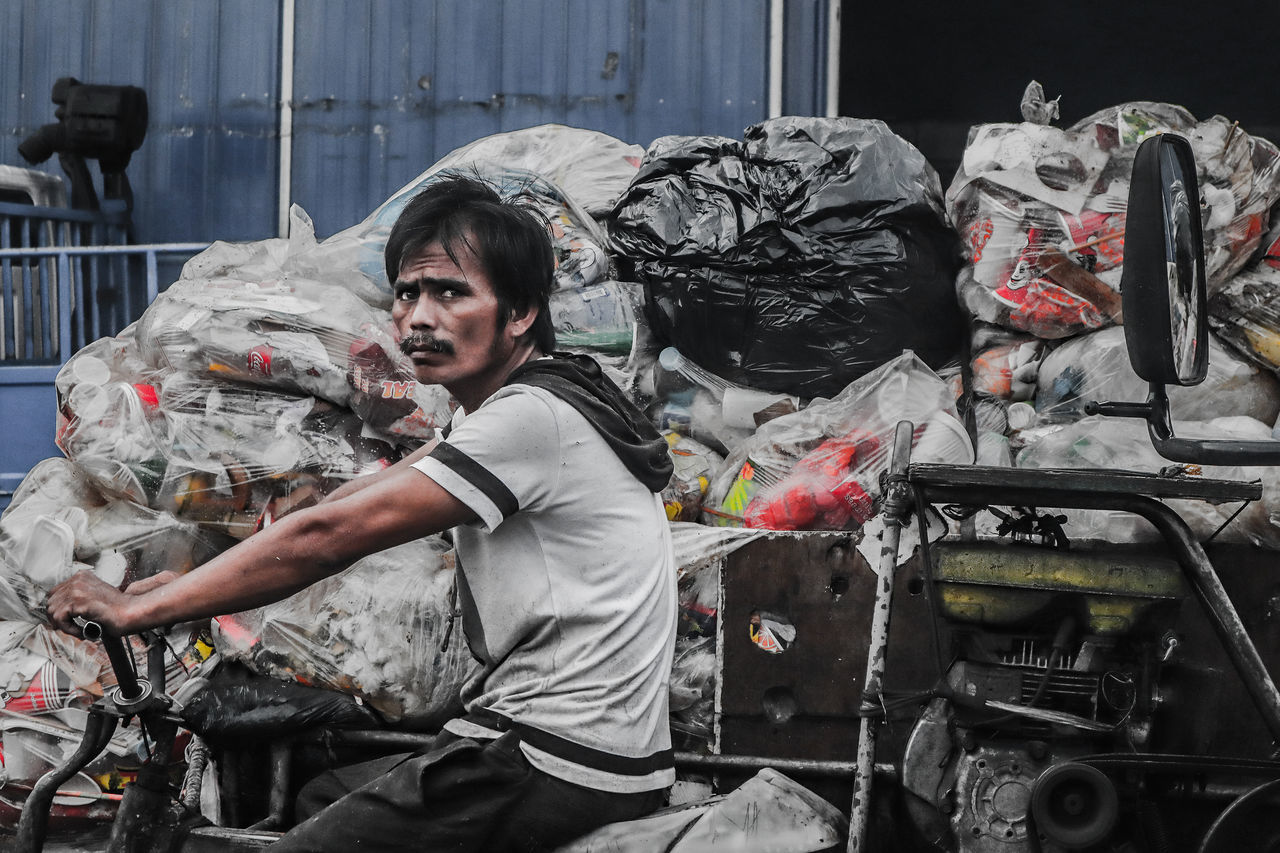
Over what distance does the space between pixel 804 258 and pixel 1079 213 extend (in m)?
0.69

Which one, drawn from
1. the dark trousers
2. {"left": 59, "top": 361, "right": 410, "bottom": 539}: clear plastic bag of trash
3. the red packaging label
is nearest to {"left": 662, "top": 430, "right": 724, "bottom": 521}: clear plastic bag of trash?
{"left": 59, "top": 361, "right": 410, "bottom": 539}: clear plastic bag of trash

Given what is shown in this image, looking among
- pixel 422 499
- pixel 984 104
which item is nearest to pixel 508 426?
pixel 422 499

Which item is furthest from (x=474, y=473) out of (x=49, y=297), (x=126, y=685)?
(x=49, y=297)

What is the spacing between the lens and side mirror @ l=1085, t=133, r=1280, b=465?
1.71 m

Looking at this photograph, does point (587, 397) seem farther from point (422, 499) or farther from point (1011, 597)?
point (1011, 597)

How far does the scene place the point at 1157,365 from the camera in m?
1.73

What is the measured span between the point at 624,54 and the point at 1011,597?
3.74 meters

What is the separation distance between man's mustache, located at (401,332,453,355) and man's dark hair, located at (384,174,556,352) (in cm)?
10

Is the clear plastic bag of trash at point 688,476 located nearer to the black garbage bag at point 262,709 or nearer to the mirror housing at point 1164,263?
the black garbage bag at point 262,709

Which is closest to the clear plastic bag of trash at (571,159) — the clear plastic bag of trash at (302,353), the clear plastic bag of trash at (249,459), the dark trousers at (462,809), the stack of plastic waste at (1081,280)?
the clear plastic bag of trash at (302,353)

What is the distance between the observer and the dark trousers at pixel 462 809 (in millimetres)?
1936

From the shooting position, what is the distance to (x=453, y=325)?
85.0 inches

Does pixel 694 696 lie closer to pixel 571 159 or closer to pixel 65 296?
pixel 571 159

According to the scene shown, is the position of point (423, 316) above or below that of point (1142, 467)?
above
